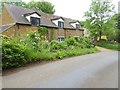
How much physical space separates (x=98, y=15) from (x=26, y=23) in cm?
1977

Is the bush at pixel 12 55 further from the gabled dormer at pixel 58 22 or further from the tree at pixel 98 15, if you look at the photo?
the tree at pixel 98 15

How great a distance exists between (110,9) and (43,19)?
1732 centimetres

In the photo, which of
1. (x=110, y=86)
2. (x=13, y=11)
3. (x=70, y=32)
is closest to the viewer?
(x=110, y=86)

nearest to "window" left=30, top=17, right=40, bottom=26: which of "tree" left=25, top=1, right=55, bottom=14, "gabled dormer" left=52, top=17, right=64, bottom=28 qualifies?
"gabled dormer" left=52, top=17, right=64, bottom=28

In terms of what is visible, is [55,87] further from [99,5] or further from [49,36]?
[99,5]

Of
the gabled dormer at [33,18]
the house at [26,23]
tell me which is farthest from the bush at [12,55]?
the gabled dormer at [33,18]

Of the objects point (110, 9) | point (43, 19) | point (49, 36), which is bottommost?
point (49, 36)

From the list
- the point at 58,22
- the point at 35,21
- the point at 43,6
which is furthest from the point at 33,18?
the point at 43,6

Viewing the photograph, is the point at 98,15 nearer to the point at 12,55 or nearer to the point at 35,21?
the point at 35,21

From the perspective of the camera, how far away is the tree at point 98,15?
3872 cm

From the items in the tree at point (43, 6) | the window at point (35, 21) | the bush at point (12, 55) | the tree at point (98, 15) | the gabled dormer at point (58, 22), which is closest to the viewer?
the bush at point (12, 55)

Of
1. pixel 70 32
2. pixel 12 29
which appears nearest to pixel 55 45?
pixel 12 29

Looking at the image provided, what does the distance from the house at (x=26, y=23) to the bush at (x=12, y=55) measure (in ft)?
31.4

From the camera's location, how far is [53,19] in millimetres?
29547
